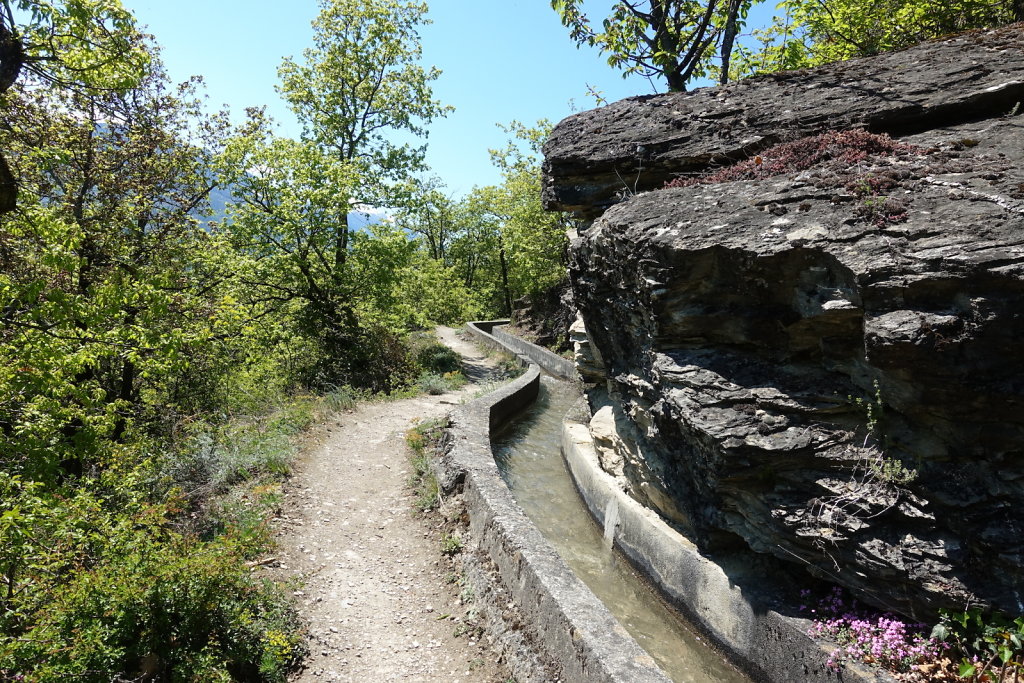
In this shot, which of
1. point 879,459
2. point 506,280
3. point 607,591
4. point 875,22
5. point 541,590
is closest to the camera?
point 879,459

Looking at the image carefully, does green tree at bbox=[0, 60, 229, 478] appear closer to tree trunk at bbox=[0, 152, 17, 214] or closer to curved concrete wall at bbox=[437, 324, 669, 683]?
tree trunk at bbox=[0, 152, 17, 214]

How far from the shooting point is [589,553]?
8.95 metres

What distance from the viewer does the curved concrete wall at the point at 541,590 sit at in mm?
4551

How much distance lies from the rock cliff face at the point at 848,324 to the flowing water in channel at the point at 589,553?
1.21m

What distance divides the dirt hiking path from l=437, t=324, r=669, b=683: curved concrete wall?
25.7 inches

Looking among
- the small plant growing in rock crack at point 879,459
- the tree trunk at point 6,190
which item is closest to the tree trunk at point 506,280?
the small plant growing in rock crack at point 879,459

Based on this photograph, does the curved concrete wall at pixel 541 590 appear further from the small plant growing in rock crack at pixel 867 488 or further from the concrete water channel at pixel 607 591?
the small plant growing in rock crack at pixel 867 488

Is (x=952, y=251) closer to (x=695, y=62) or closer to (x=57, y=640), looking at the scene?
(x=57, y=640)

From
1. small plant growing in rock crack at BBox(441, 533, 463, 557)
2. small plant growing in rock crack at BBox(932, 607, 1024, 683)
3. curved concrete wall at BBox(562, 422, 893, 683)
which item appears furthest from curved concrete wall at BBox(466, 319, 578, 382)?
small plant growing in rock crack at BBox(932, 607, 1024, 683)

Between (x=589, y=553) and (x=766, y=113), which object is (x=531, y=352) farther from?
(x=766, y=113)

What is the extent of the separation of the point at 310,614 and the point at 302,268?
12.8m

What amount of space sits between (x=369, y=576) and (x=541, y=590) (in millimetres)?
Answer: 2692

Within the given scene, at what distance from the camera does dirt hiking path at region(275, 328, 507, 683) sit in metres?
5.58

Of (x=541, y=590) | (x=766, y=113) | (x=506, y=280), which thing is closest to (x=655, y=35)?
(x=766, y=113)
